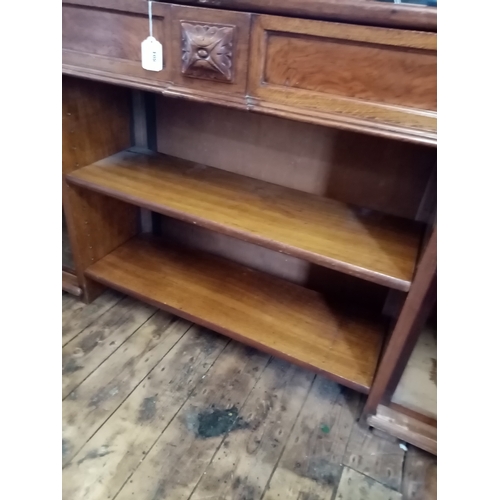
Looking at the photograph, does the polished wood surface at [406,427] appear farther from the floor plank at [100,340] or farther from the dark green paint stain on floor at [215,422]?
the floor plank at [100,340]

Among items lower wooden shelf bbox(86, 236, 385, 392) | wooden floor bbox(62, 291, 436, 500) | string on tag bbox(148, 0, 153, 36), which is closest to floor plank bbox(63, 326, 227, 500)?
wooden floor bbox(62, 291, 436, 500)

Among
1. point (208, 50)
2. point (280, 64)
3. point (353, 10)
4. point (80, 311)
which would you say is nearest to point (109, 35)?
point (208, 50)

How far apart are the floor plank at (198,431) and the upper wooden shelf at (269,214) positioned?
446mm

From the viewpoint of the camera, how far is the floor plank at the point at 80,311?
1256 millimetres

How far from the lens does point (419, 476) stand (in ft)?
3.12

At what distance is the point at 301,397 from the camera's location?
1114 millimetres

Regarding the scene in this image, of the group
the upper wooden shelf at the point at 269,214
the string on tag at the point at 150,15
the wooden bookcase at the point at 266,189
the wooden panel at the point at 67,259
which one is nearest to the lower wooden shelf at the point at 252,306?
the wooden bookcase at the point at 266,189

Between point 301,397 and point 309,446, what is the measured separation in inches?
5.6

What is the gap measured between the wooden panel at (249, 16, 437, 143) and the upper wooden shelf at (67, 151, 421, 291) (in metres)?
0.28

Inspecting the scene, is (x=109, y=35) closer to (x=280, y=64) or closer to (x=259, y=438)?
(x=280, y=64)

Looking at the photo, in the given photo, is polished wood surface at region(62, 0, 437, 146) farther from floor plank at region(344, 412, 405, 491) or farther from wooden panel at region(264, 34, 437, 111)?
floor plank at region(344, 412, 405, 491)
